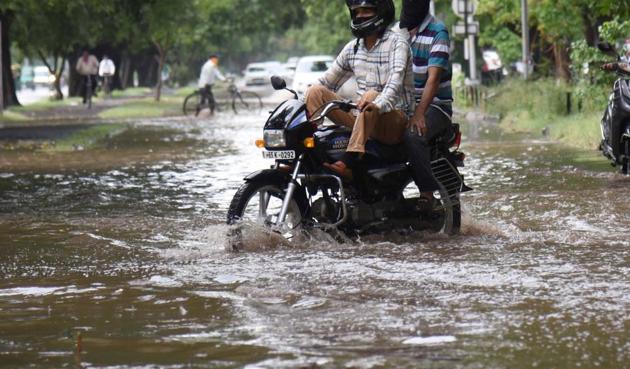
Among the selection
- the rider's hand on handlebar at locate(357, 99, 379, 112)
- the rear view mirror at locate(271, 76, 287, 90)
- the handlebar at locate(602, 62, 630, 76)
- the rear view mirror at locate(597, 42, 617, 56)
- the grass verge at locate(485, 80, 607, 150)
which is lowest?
the grass verge at locate(485, 80, 607, 150)

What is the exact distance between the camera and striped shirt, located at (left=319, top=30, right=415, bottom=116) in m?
9.70

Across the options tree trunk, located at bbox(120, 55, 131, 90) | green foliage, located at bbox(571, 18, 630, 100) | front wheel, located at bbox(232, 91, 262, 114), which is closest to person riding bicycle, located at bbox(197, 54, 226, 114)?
front wheel, located at bbox(232, 91, 262, 114)

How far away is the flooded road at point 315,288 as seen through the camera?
20.4ft

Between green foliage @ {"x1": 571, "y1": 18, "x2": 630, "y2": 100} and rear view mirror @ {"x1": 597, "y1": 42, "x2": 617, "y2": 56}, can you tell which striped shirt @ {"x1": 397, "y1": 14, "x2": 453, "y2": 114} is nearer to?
rear view mirror @ {"x1": 597, "y1": 42, "x2": 617, "y2": 56}

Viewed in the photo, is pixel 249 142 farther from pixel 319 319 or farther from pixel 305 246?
pixel 319 319

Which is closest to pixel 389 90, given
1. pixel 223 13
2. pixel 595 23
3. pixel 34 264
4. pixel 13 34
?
pixel 34 264

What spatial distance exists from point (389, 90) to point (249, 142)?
14.7 m

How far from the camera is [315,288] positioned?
7871 millimetres

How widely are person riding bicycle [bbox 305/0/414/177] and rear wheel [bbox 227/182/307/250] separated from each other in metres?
0.39

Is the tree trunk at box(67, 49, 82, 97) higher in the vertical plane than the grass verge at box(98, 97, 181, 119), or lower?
higher

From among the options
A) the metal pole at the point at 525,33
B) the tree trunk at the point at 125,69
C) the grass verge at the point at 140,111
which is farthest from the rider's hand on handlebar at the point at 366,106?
the tree trunk at the point at 125,69

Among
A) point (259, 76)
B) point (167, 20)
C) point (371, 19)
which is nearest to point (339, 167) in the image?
point (371, 19)

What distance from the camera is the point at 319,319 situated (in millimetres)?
6934

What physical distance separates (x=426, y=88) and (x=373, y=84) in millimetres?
385
